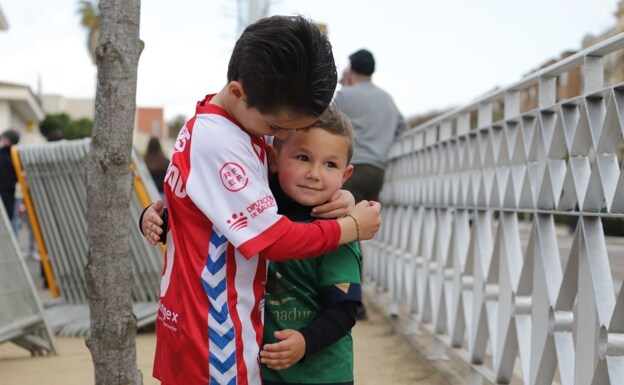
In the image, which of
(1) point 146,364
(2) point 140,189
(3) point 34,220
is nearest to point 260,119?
(1) point 146,364

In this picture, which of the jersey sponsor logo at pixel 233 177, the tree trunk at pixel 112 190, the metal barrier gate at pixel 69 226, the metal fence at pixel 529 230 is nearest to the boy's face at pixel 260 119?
the jersey sponsor logo at pixel 233 177

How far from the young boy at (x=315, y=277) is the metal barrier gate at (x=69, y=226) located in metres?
4.83

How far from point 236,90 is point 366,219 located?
47 cm

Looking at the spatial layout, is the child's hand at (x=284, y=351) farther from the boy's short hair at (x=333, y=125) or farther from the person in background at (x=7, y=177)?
the person in background at (x=7, y=177)

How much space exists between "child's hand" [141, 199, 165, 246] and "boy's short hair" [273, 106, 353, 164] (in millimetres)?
370

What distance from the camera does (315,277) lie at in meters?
2.53

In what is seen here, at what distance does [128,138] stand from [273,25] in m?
1.36

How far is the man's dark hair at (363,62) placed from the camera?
7.64 m

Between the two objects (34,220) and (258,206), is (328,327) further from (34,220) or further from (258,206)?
(34,220)

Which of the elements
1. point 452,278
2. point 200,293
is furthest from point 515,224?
point 200,293

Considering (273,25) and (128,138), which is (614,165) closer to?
(273,25)

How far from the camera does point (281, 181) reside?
8.33 feet

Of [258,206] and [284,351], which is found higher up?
[258,206]

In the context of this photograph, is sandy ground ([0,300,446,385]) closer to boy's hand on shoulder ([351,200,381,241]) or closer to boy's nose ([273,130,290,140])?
boy's hand on shoulder ([351,200,381,241])
